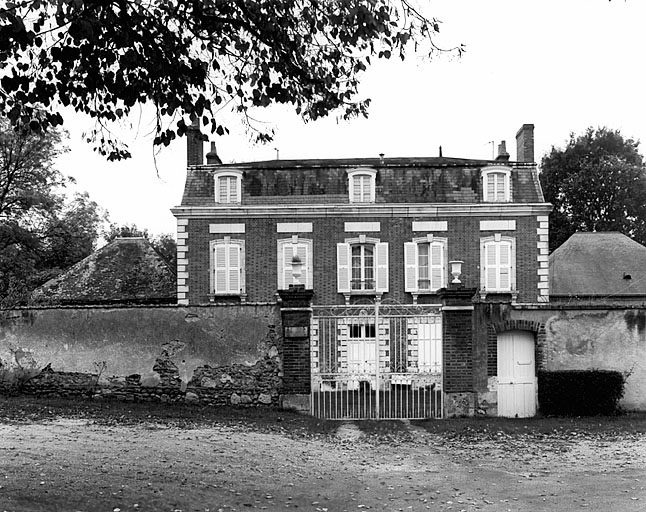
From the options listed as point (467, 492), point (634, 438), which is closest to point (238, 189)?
point (634, 438)

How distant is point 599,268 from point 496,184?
22.7ft

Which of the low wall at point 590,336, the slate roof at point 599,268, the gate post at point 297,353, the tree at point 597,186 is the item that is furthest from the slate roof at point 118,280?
the tree at point 597,186

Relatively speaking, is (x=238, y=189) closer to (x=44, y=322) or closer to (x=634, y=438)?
(x=44, y=322)

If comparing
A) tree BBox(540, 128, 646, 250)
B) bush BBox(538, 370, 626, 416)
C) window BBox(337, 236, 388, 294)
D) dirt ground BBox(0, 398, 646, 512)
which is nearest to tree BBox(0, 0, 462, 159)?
dirt ground BBox(0, 398, 646, 512)

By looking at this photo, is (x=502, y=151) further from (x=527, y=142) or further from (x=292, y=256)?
(x=292, y=256)

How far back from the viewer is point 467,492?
27.4ft

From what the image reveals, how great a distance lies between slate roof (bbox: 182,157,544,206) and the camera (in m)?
25.8

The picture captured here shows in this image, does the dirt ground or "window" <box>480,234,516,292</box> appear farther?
"window" <box>480,234,516,292</box>

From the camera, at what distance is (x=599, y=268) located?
29703 millimetres

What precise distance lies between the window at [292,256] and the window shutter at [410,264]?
3217 mm

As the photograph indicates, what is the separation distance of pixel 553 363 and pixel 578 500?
7.54 metres

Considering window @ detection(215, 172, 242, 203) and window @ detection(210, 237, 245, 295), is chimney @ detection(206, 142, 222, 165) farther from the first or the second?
window @ detection(210, 237, 245, 295)

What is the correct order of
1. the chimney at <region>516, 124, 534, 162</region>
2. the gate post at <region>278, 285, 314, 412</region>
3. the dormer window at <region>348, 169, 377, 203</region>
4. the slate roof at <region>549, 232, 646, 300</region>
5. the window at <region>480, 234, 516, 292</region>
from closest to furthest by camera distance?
the gate post at <region>278, 285, 314, 412</region>, the window at <region>480, 234, 516, 292</region>, the dormer window at <region>348, 169, 377, 203</region>, the chimney at <region>516, 124, 534, 162</region>, the slate roof at <region>549, 232, 646, 300</region>

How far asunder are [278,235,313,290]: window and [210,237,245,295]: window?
133cm
